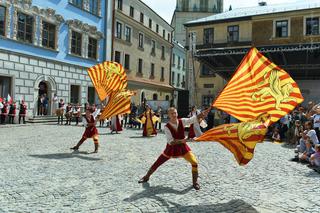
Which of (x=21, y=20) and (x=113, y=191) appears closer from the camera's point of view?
(x=113, y=191)

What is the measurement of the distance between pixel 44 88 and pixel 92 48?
20.6 ft

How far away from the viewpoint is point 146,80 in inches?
1543

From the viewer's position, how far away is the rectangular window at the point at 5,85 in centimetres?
1999

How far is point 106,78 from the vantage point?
39.2 feet

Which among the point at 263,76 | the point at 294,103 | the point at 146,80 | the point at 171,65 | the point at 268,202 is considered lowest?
the point at 268,202

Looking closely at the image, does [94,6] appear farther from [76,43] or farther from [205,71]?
Result: [205,71]

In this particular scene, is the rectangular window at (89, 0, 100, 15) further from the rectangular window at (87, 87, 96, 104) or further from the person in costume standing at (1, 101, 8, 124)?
the person in costume standing at (1, 101, 8, 124)

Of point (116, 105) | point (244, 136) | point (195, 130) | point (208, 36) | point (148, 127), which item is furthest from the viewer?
point (208, 36)

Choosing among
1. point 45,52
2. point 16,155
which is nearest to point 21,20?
point 45,52

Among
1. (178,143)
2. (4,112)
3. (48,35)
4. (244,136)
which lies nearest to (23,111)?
(4,112)

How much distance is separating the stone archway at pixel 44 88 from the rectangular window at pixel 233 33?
18.6 meters

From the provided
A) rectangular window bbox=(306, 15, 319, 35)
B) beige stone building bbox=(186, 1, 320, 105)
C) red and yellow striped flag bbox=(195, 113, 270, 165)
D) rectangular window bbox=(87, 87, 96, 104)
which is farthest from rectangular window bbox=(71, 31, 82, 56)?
red and yellow striped flag bbox=(195, 113, 270, 165)

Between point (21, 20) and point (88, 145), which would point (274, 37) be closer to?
point (21, 20)

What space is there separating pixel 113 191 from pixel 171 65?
4295 centimetres
